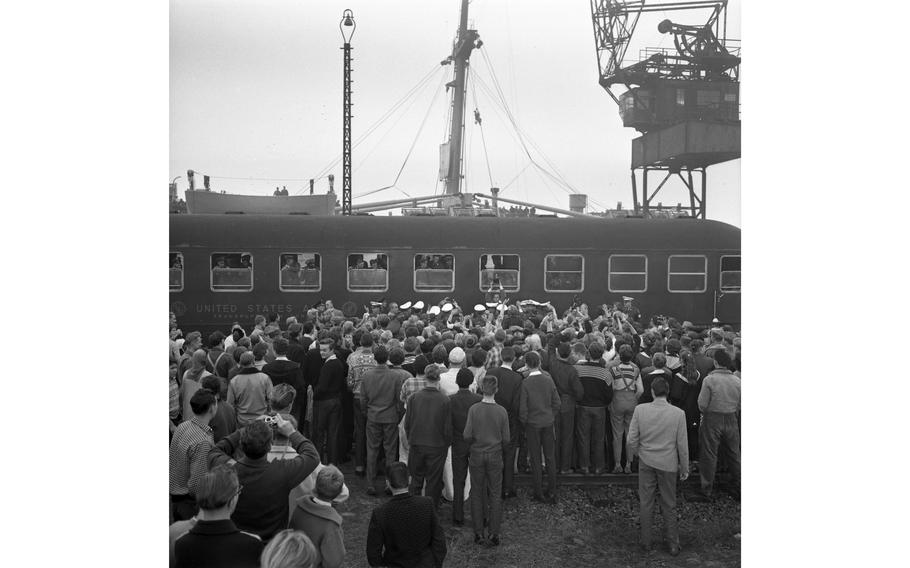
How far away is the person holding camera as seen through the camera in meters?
3.92

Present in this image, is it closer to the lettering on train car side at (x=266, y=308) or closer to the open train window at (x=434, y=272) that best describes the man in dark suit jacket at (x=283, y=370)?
the lettering on train car side at (x=266, y=308)

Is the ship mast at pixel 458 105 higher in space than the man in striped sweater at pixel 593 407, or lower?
higher

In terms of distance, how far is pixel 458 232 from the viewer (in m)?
13.3

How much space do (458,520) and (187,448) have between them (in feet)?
8.92

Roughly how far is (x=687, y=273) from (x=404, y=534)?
35.5ft

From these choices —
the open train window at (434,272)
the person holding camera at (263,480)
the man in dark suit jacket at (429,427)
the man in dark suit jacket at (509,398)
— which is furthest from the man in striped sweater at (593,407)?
the open train window at (434,272)

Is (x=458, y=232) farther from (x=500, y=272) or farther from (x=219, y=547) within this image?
(x=219, y=547)

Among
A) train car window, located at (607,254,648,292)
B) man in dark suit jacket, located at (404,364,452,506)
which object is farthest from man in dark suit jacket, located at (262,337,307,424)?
train car window, located at (607,254,648,292)

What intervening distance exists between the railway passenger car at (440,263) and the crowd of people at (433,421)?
13.8 feet

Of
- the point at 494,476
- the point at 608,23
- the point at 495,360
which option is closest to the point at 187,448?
the point at 494,476

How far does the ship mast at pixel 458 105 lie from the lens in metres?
13.4

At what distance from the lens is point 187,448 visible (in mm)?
4508

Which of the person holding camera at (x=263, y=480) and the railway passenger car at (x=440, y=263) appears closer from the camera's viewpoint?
the person holding camera at (x=263, y=480)
